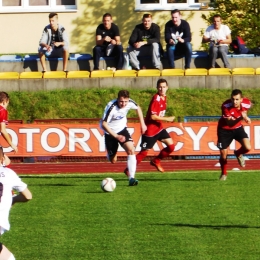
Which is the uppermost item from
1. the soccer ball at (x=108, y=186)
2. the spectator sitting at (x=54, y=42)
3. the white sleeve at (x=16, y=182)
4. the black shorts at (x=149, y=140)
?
the spectator sitting at (x=54, y=42)

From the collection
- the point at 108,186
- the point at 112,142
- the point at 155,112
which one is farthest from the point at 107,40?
the point at 108,186

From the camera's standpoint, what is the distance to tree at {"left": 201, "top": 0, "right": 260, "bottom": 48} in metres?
26.1

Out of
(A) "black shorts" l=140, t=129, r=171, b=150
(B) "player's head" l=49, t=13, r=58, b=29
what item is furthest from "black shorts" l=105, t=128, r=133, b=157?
(B) "player's head" l=49, t=13, r=58, b=29

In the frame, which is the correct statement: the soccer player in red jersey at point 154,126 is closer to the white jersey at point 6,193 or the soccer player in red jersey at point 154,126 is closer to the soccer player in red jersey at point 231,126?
the soccer player in red jersey at point 231,126

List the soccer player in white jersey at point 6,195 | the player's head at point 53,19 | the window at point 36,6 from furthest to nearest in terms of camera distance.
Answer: the window at point 36,6 → the player's head at point 53,19 → the soccer player in white jersey at point 6,195

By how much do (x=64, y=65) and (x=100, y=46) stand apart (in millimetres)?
1246

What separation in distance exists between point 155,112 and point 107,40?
22.8 ft

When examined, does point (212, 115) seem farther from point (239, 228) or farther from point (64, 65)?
point (239, 228)

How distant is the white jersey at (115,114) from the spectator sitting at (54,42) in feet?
25.1

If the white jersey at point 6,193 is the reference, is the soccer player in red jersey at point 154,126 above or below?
below

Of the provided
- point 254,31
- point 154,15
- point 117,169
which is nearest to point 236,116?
point 117,169

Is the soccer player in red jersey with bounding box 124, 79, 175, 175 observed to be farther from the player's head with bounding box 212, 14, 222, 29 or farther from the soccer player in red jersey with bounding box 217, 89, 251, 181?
the player's head with bounding box 212, 14, 222, 29

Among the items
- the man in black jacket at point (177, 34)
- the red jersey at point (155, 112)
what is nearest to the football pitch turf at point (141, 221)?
the red jersey at point (155, 112)

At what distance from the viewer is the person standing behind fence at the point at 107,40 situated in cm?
2319
